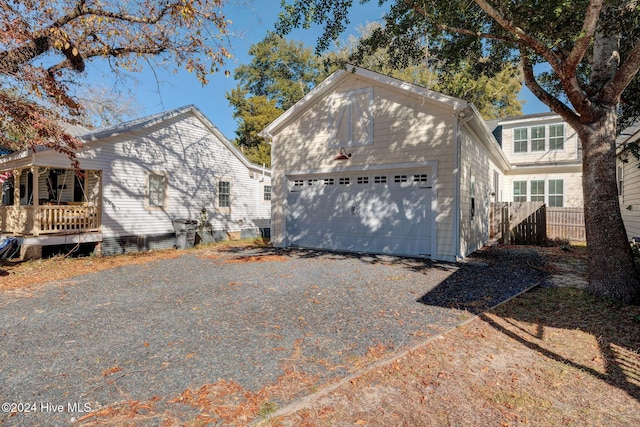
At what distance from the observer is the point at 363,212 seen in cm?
1049

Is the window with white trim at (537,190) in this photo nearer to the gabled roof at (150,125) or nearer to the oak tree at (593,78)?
the oak tree at (593,78)

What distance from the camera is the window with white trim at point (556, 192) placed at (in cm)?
1616

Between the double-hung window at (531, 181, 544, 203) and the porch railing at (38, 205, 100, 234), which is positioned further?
the double-hung window at (531, 181, 544, 203)

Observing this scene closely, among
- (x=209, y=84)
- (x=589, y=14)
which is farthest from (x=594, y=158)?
(x=209, y=84)

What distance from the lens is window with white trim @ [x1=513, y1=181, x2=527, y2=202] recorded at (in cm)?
1717

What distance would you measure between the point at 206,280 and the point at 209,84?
5698 mm

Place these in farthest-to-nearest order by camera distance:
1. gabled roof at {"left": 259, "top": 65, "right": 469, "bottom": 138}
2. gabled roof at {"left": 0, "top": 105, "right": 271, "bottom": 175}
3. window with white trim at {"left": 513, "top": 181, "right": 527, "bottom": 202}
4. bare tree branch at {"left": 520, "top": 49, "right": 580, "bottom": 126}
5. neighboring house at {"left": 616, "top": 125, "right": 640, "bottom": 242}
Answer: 1. window with white trim at {"left": 513, "top": 181, "right": 527, "bottom": 202}
2. gabled roof at {"left": 0, "top": 105, "right": 271, "bottom": 175}
3. neighboring house at {"left": 616, "top": 125, "right": 640, "bottom": 242}
4. gabled roof at {"left": 259, "top": 65, "right": 469, "bottom": 138}
5. bare tree branch at {"left": 520, "top": 49, "right": 580, "bottom": 126}

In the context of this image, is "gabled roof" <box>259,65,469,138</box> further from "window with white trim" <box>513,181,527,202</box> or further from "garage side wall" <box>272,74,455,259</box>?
"window with white trim" <box>513,181,527,202</box>

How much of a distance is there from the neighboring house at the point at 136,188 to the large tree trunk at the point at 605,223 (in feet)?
42.4

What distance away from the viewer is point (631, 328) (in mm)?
4258

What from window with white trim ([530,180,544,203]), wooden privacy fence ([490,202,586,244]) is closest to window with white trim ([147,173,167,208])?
wooden privacy fence ([490,202,586,244])

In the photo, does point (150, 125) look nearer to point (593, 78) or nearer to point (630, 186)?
point (593, 78)

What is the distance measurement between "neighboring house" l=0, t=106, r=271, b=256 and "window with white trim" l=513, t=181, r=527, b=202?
43.7 feet

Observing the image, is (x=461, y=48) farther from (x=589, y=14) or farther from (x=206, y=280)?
(x=206, y=280)
